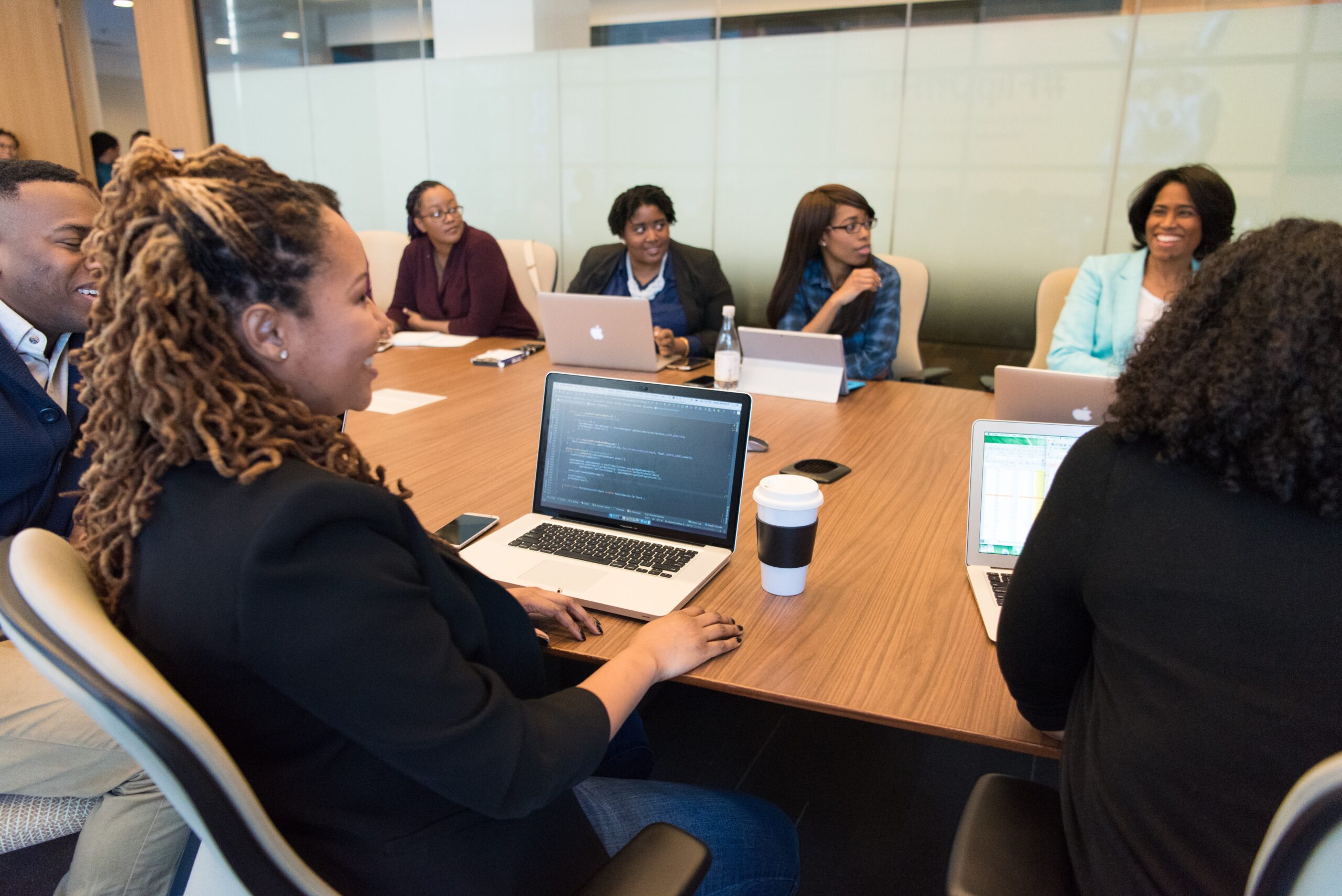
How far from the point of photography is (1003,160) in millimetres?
4094

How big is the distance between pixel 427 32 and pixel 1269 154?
14.7 ft

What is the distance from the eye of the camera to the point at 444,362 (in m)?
3.18

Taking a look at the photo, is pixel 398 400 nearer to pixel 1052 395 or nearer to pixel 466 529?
pixel 466 529

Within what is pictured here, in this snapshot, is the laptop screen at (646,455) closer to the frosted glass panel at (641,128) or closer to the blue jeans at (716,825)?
the blue jeans at (716,825)

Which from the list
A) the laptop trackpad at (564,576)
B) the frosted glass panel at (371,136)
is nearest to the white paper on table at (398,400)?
the laptop trackpad at (564,576)

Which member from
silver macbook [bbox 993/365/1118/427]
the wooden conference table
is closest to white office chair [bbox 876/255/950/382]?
the wooden conference table

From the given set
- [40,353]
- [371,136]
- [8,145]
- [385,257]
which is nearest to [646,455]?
[40,353]

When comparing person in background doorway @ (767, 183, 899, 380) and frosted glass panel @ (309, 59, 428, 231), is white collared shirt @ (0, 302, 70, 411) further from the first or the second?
frosted glass panel @ (309, 59, 428, 231)

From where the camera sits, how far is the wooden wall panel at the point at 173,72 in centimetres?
558

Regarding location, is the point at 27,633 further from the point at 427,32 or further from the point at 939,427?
the point at 427,32

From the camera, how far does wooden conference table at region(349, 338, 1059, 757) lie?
1122 mm

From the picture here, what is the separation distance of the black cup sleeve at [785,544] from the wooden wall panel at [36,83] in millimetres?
6254

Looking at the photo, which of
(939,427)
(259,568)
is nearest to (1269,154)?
(939,427)

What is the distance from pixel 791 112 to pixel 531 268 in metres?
1.61
